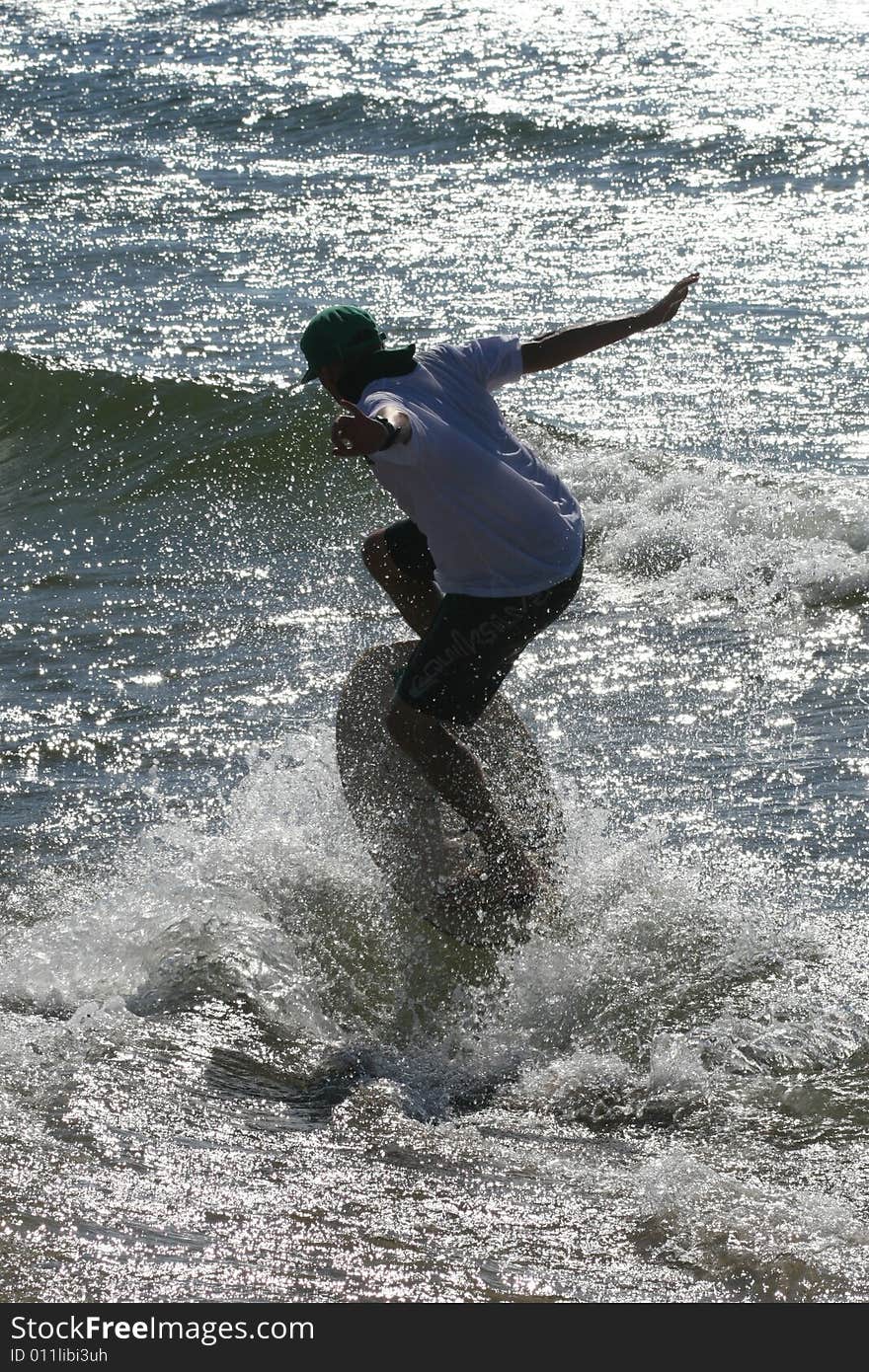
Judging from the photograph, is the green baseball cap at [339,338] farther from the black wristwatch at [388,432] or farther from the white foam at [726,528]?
the white foam at [726,528]

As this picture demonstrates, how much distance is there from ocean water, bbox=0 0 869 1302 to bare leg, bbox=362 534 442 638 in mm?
878

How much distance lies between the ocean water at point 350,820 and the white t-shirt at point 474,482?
1.29m

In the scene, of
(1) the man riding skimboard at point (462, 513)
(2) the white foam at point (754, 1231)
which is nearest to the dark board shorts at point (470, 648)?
(1) the man riding skimboard at point (462, 513)

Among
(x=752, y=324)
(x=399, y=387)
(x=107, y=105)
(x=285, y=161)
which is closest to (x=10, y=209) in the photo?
(x=285, y=161)

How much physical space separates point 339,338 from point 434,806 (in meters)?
1.89

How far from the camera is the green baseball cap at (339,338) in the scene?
479cm

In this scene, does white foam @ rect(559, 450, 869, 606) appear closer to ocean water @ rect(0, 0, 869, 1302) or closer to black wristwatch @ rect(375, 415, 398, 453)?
ocean water @ rect(0, 0, 869, 1302)

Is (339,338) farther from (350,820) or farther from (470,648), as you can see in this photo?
(350,820)

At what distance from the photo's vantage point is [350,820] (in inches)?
237

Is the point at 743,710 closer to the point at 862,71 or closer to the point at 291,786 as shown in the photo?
the point at 291,786

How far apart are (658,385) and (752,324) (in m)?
1.56

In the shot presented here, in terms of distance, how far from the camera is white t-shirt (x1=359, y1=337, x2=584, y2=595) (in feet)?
15.5

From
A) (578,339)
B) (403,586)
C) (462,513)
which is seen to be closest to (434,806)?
(403,586)

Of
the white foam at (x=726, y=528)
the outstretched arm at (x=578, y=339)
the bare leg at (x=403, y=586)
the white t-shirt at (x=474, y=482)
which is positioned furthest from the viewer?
the white foam at (x=726, y=528)
